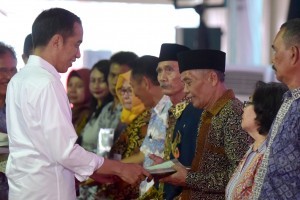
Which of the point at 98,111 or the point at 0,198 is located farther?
the point at 98,111

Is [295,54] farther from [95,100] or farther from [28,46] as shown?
[95,100]

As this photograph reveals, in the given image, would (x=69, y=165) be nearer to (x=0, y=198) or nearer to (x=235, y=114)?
(x=235, y=114)

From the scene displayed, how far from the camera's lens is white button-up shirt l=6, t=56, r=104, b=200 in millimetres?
4000

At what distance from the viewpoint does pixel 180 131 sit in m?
4.77

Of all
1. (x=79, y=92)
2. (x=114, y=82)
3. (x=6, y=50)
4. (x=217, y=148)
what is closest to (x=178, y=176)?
(x=217, y=148)

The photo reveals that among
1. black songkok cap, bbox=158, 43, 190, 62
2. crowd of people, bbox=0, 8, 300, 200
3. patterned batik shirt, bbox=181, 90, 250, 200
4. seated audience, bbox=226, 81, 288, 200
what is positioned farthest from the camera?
black songkok cap, bbox=158, 43, 190, 62

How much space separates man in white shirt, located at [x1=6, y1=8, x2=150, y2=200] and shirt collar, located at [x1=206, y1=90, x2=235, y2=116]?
486mm

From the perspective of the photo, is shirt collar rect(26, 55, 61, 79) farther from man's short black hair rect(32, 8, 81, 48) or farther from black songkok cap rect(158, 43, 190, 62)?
black songkok cap rect(158, 43, 190, 62)

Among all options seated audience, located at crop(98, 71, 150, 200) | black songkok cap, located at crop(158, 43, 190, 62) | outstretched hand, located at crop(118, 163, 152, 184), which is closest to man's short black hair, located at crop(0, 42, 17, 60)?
seated audience, located at crop(98, 71, 150, 200)

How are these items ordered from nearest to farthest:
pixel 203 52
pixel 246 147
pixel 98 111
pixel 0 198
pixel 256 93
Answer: pixel 256 93 < pixel 246 147 < pixel 203 52 < pixel 0 198 < pixel 98 111

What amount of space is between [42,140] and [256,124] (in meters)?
0.95

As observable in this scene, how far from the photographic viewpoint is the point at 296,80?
11.5 feet

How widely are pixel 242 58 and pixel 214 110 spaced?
603 cm

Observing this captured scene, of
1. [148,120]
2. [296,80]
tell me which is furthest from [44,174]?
[148,120]
